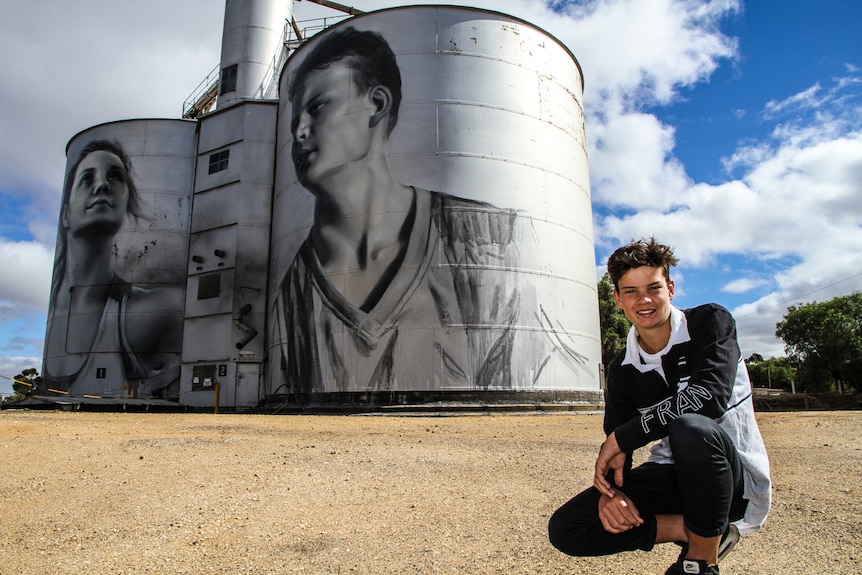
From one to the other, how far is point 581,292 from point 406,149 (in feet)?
24.2

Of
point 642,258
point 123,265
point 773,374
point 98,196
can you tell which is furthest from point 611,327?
point 773,374

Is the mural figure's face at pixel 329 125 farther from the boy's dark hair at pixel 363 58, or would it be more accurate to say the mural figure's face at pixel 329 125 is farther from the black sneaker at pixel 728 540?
the black sneaker at pixel 728 540

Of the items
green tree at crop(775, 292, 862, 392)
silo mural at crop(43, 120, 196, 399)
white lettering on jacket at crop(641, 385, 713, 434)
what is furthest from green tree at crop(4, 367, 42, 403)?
→ green tree at crop(775, 292, 862, 392)

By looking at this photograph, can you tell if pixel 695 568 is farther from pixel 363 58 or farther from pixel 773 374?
pixel 773 374

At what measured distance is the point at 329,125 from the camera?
67.5 ft

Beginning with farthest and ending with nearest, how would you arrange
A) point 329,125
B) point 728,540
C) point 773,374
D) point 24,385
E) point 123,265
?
point 773,374 < point 24,385 < point 123,265 < point 329,125 < point 728,540

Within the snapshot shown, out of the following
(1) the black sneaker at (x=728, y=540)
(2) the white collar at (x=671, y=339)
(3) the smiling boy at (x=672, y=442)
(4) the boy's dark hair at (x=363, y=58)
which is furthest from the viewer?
(4) the boy's dark hair at (x=363, y=58)

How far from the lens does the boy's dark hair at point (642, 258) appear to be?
2.92m

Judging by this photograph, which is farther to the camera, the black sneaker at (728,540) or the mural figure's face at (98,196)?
the mural figure's face at (98,196)

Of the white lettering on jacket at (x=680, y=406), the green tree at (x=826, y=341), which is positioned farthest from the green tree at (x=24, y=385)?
the green tree at (x=826, y=341)

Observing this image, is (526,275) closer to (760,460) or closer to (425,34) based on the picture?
(425,34)

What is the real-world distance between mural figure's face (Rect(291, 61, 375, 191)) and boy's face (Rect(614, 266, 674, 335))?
56.9 feet

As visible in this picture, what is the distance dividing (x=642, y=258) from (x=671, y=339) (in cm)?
41

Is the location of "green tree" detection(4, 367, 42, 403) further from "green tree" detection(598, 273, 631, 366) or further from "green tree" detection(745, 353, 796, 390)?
"green tree" detection(745, 353, 796, 390)
